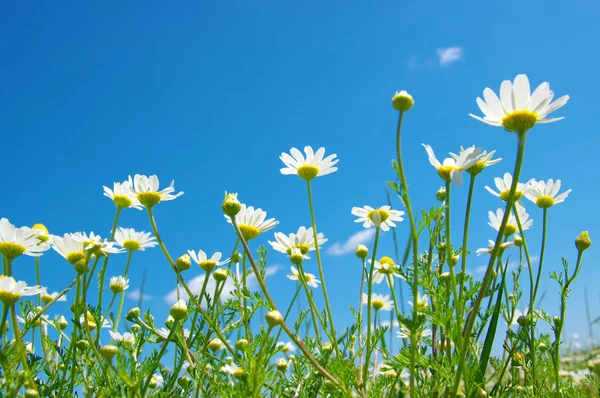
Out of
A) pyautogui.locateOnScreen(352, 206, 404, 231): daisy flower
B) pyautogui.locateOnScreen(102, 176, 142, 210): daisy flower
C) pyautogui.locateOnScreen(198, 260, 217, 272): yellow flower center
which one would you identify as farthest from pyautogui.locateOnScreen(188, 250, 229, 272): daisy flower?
pyautogui.locateOnScreen(352, 206, 404, 231): daisy flower

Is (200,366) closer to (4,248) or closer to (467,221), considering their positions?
(4,248)

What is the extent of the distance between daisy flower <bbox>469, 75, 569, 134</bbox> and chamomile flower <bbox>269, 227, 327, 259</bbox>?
1.13 metres

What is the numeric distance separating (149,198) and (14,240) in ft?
1.91

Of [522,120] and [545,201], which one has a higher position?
[545,201]

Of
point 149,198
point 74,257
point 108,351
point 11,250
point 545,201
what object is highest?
point 545,201

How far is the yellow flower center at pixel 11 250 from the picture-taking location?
2141mm

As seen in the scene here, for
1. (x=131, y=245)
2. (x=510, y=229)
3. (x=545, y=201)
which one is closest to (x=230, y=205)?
(x=131, y=245)

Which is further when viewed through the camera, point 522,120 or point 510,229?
point 510,229

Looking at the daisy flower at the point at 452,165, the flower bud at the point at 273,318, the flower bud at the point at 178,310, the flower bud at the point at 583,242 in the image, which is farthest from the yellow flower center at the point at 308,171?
the flower bud at the point at 583,242

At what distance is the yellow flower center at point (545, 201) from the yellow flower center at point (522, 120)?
3.57 feet

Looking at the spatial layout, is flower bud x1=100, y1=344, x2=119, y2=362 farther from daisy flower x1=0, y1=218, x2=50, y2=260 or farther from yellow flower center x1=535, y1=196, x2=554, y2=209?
yellow flower center x1=535, y1=196, x2=554, y2=209

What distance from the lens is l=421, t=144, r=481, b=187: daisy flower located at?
1.73 metres

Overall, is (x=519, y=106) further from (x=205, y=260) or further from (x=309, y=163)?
(x=205, y=260)

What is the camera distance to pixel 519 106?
1.68 metres
